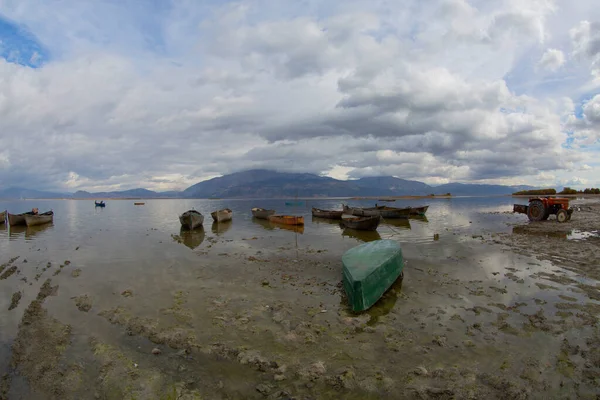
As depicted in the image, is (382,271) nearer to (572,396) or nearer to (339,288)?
(339,288)

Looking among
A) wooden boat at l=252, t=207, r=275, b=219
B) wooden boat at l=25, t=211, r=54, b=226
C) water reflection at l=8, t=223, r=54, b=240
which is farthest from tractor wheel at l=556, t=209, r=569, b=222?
wooden boat at l=25, t=211, r=54, b=226

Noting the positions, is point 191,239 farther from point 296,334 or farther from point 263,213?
point 296,334

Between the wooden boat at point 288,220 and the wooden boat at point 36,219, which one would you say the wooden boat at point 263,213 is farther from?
the wooden boat at point 36,219

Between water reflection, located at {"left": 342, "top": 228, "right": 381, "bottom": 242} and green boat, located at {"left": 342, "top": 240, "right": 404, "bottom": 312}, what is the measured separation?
42.5 feet

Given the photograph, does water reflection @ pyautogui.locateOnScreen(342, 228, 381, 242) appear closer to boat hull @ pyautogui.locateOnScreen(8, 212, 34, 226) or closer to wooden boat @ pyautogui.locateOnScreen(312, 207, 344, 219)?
wooden boat @ pyautogui.locateOnScreen(312, 207, 344, 219)

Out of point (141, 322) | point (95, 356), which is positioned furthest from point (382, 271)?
point (95, 356)

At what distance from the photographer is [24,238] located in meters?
32.4

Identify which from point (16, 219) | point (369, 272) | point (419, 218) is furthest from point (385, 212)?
point (16, 219)

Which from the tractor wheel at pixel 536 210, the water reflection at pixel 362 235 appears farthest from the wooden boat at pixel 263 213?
A: the tractor wheel at pixel 536 210

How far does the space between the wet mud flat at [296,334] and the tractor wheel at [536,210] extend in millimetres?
24932

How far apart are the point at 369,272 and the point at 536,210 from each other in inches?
1516

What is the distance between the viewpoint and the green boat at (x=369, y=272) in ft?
37.3

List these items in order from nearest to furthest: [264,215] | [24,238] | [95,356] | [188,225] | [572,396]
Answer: [572,396] < [95,356] < [24,238] < [188,225] < [264,215]

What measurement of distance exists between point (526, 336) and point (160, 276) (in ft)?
53.2
